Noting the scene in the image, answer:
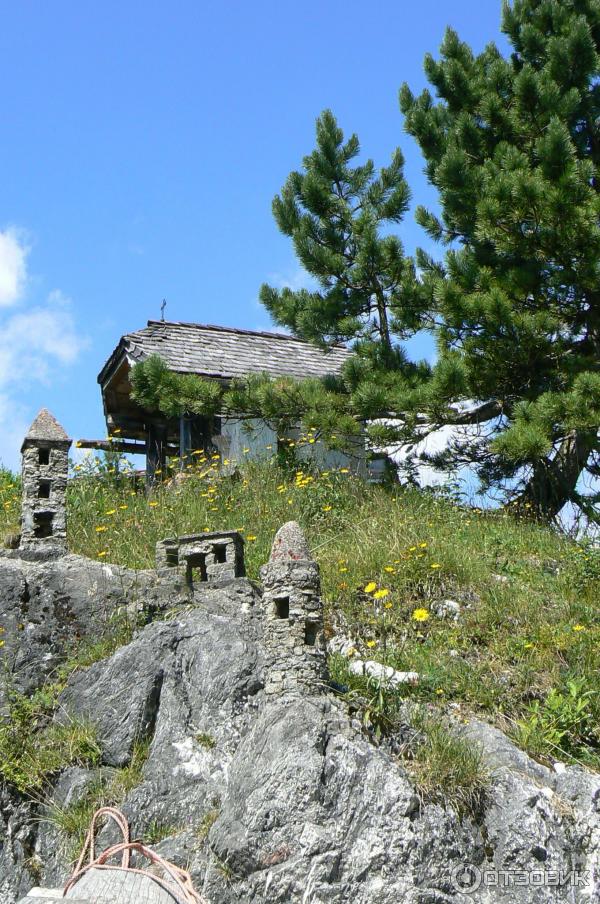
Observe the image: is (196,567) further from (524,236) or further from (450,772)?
(524,236)

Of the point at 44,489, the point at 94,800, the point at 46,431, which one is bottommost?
the point at 94,800

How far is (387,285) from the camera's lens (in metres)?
12.5

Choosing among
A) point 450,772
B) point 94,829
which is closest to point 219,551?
point 94,829

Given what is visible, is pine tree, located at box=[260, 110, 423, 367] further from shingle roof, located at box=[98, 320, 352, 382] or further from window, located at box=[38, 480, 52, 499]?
window, located at box=[38, 480, 52, 499]

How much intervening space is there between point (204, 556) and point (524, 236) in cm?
571

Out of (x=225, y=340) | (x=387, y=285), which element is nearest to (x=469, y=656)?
(x=387, y=285)

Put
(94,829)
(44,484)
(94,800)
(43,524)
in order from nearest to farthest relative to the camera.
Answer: (94,829) < (94,800) < (43,524) < (44,484)

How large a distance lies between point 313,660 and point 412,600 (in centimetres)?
229

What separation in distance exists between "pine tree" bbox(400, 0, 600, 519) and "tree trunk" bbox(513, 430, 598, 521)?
2cm

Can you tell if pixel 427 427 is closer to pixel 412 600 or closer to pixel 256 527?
pixel 256 527

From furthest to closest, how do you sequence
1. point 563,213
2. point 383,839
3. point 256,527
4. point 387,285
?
point 387,285 < point 563,213 < point 256,527 < point 383,839

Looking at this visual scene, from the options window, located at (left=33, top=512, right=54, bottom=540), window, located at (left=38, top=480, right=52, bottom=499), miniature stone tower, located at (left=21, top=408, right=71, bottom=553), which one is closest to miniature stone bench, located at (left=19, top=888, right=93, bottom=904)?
miniature stone tower, located at (left=21, top=408, right=71, bottom=553)

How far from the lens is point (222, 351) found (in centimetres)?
1468

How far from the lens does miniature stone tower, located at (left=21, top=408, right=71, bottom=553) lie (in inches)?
324
